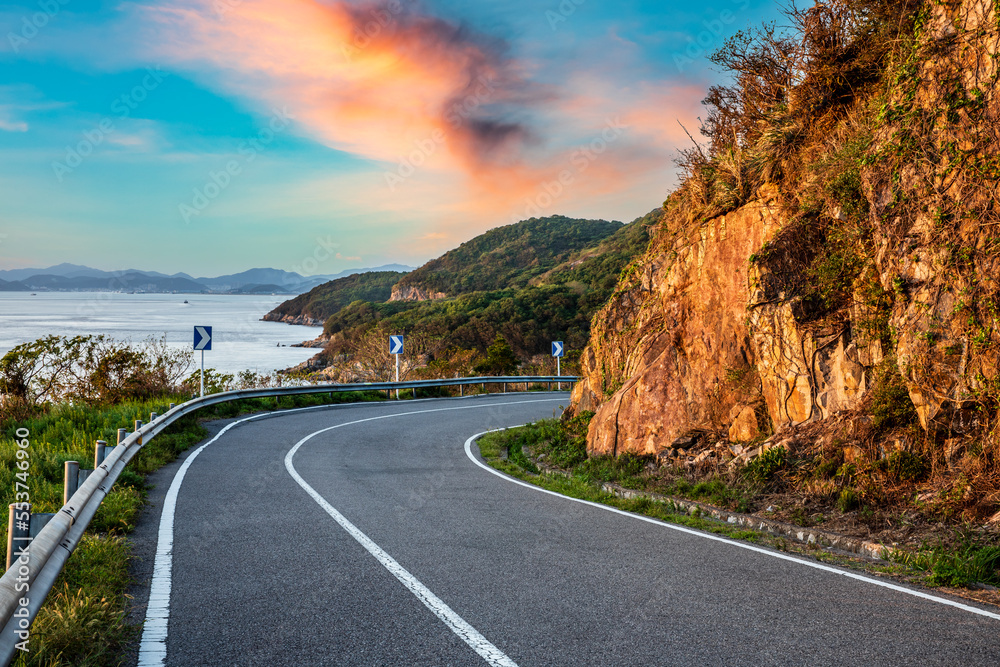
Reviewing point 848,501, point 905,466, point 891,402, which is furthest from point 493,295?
point 905,466

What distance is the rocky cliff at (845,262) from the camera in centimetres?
735

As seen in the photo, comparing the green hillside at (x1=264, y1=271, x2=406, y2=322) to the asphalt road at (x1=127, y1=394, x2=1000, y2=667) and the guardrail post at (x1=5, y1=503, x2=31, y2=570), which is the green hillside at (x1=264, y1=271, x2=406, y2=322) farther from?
the guardrail post at (x1=5, y1=503, x2=31, y2=570)

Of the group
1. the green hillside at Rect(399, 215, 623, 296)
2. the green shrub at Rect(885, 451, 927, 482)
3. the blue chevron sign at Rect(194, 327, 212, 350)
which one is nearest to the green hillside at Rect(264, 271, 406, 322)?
the green hillside at Rect(399, 215, 623, 296)

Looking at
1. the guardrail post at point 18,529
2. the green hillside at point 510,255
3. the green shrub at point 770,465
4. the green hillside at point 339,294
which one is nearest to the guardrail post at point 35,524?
the guardrail post at point 18,529

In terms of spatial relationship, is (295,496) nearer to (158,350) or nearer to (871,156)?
(871,156)

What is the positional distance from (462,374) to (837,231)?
2899 centimetres

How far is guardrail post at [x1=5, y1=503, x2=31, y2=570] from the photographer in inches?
152

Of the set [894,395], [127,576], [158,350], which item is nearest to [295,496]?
[127,576]

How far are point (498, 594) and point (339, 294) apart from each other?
515ft

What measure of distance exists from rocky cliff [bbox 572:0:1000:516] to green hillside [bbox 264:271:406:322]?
13410 centimetres

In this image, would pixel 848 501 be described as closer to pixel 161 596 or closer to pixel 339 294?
pixel 161 596

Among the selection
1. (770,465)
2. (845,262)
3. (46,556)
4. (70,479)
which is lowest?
(770,465)

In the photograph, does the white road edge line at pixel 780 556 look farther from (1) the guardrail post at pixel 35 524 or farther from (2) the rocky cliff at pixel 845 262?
(1) the guardrail post at pixel 35 524

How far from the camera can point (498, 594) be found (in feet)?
17.3
